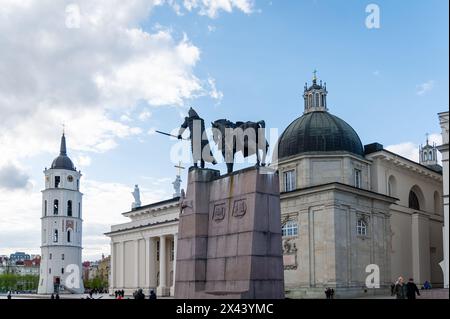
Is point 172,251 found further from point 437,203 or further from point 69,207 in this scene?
point 69,207

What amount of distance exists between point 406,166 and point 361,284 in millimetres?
15763

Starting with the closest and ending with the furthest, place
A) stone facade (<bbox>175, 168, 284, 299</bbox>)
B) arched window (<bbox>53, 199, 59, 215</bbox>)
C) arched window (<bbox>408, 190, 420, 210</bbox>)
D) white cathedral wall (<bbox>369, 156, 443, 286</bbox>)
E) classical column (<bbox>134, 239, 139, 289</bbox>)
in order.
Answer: stone facade (<bbox>175, 168, 284, 299</bbox>)
white cathedral wall (<bbox>369, 156, 443, 286</bbox>)
arched window (<bbox>408, 190, 420, 210</bbox>)
classical column (<bbox>134, 239, 139, 289</bbox>)
arched window (<bbox>53, 199, 59, 215</bbox>)

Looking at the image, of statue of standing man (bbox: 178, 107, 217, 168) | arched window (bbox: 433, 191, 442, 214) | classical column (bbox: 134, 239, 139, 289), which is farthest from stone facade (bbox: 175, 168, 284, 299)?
classical column (bbox: 134, 239, 139, 289)

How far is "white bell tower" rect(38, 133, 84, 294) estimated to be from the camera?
111m

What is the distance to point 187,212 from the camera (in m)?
25.5

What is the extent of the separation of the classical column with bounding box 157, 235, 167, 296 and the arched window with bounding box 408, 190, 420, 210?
28.9 m

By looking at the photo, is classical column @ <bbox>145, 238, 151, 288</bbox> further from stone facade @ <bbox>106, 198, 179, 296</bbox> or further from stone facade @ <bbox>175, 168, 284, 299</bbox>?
stone facade @ <bbox>175, 168, 284, 299</bbox>

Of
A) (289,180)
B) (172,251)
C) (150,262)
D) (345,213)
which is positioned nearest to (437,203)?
(289,180)

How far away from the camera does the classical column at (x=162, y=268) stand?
7386 cm

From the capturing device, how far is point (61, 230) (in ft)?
371

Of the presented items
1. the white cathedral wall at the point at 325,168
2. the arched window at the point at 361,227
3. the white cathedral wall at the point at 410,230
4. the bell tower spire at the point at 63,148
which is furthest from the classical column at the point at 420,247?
the bell tower spire at the point at 63,148

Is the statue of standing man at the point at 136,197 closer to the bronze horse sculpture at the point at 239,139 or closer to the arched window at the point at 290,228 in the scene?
the arched window at the point at 290,228

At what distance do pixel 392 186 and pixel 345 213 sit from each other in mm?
11686
